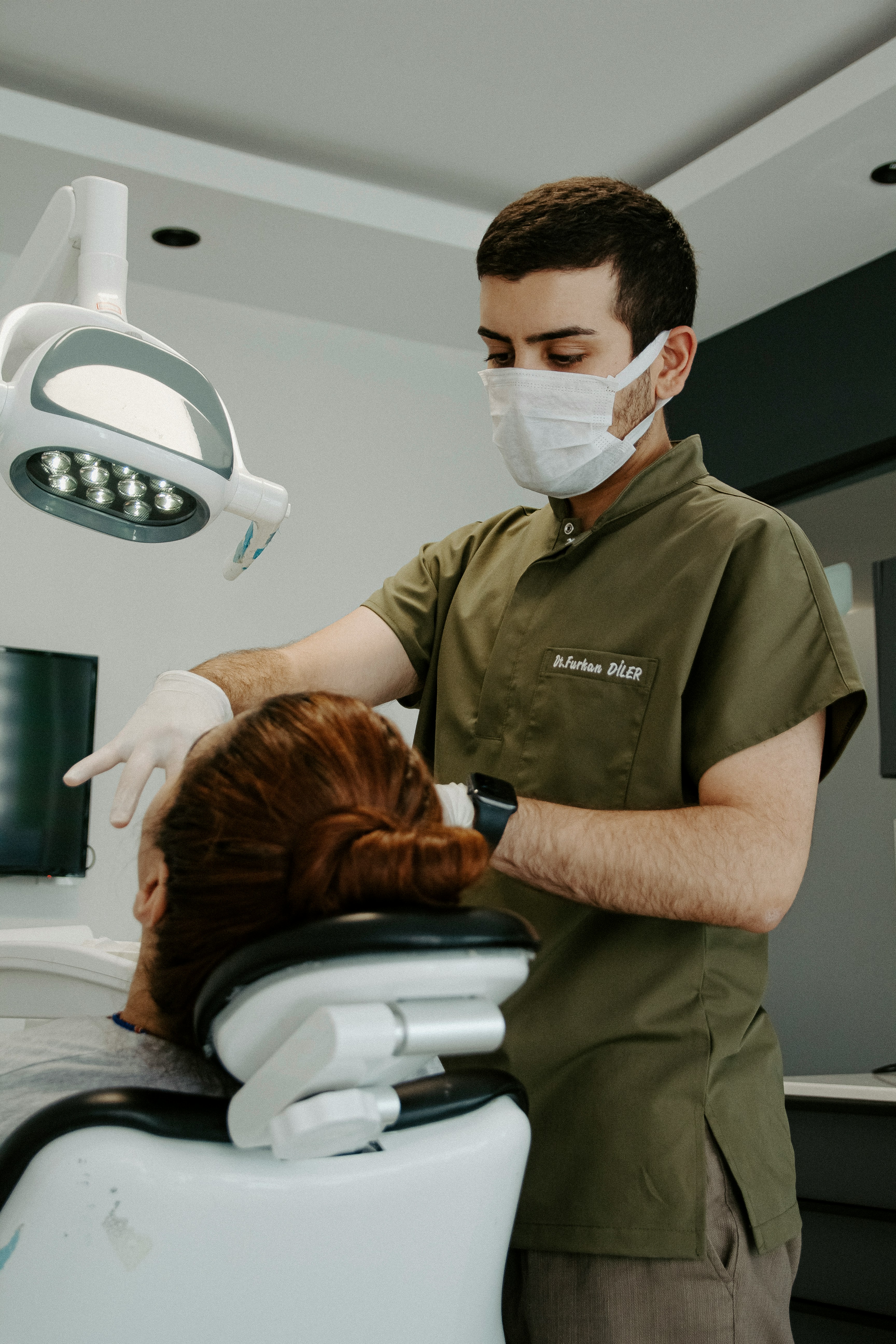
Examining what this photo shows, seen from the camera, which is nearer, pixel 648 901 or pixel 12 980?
pixel 648 901

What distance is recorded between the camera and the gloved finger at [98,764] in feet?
3.52

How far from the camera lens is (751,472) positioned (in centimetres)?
400

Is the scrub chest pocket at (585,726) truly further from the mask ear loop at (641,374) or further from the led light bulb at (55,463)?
the led light bulb at (55,463)

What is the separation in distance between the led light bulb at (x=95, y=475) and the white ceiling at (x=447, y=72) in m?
2.06

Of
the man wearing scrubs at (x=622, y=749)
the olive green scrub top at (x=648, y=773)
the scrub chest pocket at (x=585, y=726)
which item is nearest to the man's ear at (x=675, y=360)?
the man wearing scrubs at (x=622, y=749)

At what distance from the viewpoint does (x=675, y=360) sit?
154 cm

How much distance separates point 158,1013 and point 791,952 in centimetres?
318

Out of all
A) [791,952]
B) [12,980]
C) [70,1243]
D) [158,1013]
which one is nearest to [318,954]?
[70,1243]

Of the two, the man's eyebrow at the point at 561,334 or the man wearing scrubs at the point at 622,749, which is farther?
the man's eyebrow at the point at 561,334

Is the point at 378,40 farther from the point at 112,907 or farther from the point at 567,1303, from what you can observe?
A: the point at 567,1303

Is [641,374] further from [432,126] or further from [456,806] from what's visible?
[432,126]

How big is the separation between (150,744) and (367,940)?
1.44 ft

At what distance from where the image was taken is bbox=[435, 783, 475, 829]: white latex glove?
104 centimetres

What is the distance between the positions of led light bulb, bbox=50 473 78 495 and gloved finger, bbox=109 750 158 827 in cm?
34
